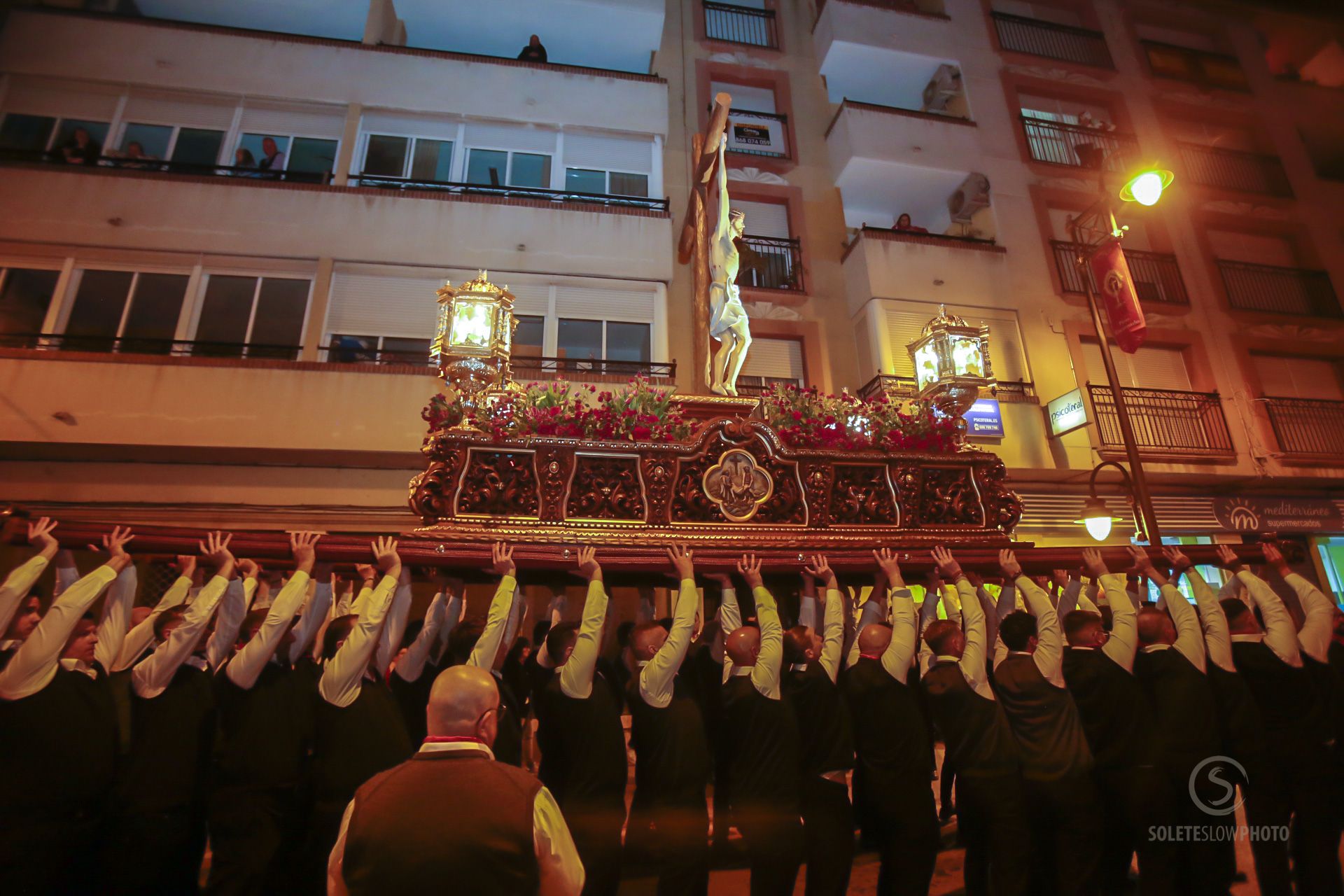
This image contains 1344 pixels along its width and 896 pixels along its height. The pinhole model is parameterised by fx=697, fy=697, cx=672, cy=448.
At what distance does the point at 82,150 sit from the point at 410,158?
14.4ft

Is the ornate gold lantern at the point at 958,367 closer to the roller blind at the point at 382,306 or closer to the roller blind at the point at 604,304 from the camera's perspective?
the roller blind at the point at 604,304

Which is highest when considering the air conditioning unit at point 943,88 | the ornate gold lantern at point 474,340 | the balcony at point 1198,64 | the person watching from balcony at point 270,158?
the balcony at point 1198,64

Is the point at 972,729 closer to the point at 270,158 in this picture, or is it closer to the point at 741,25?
the point at 270,158

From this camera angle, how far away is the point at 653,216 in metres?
11.1

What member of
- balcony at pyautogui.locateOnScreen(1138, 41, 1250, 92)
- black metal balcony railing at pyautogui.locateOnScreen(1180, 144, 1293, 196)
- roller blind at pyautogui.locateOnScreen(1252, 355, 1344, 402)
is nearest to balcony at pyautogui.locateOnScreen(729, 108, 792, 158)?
black metal balcony railing at pyautogui.locateOnScreen(1180, 144, 1293, 196)

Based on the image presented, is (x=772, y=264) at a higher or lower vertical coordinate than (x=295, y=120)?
lower

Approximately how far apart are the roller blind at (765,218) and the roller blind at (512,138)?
140 inches

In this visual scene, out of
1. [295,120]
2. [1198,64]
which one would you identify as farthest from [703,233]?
[1198,64]

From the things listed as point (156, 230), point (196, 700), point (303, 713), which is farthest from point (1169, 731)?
point (156, 230)

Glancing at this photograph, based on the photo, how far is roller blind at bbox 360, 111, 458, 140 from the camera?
37.2 feet

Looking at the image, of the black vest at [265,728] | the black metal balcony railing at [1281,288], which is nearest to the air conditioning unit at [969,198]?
the black metal balcony railing at [1281,288]

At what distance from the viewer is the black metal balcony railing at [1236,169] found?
50.2ft

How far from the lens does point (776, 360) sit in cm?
1215

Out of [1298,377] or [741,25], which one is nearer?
[1298,377]
